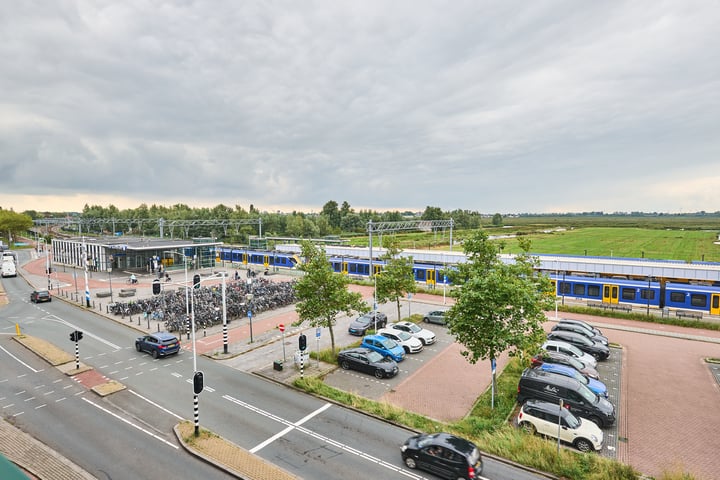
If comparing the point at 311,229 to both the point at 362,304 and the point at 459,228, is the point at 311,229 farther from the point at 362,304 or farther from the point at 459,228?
the point at 362,304

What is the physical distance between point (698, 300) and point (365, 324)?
29.7 m

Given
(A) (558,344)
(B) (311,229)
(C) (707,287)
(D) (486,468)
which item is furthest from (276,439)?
(B) (311,229)

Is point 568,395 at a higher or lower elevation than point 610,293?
lower

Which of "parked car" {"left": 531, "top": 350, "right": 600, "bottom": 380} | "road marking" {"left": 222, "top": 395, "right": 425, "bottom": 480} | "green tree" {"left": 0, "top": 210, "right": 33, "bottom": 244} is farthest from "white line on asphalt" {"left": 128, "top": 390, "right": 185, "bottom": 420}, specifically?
"green tree" {"left": 0, "top": 210, "right": 33, "bottom": 244}

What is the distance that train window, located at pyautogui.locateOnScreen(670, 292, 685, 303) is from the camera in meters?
34.2

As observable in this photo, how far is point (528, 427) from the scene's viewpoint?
1577cm

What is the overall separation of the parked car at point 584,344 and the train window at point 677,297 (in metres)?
15.8

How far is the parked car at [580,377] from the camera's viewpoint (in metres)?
18.4

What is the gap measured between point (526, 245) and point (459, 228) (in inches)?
5532

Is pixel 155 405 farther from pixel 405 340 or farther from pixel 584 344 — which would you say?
pixel 584 344

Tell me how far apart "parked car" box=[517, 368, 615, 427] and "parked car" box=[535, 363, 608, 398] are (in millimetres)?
957

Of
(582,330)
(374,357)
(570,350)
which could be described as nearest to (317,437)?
(374,357)

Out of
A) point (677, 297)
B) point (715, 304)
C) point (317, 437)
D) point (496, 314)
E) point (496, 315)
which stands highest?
point (496, 314)

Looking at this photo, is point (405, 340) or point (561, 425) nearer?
point (561, 425)
